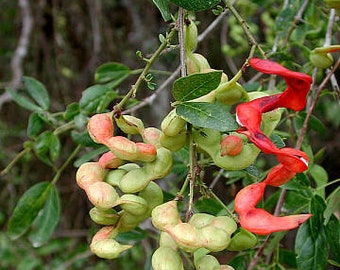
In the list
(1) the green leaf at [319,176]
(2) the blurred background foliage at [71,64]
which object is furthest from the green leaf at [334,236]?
(2) the blurred background foliage at [71,64]

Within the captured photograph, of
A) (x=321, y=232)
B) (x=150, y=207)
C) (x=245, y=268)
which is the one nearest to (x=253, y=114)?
(x=150, y=207)

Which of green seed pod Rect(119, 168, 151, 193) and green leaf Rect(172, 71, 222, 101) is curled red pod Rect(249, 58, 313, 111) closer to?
green leaf Rect(172, 71, 222, 101)

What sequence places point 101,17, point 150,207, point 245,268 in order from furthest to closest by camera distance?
point 101,17 → point 245,268 → point 150,207

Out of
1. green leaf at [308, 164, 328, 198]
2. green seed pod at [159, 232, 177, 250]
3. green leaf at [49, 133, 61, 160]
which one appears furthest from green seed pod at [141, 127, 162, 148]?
green leaf at [49, 133, 61, 160]

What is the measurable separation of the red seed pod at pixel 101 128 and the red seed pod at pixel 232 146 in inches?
5.1

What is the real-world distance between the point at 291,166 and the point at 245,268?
539 millimetres

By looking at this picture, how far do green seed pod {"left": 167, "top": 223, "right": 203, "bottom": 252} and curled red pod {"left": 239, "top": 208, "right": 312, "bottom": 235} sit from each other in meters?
0.05

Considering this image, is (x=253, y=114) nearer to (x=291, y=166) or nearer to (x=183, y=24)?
(x=291, y=166)

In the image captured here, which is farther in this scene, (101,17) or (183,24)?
(101,17)

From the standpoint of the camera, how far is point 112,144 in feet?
2.19

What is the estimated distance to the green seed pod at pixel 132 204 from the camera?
0.66m

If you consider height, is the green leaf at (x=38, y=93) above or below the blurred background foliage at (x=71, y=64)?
above

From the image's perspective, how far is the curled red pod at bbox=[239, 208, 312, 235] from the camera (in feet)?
1.81

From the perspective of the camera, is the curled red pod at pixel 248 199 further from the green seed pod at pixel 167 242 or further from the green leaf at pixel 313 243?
the green leaf at pixel 313 243
